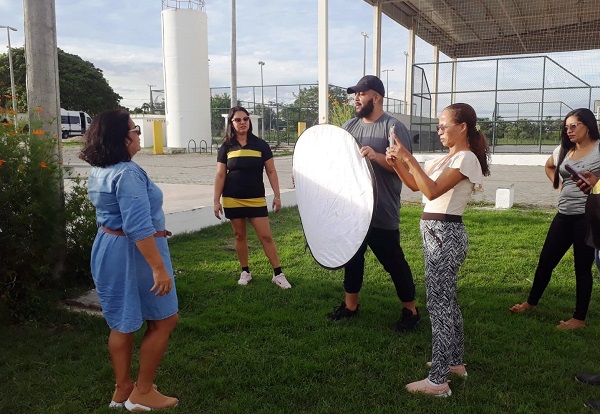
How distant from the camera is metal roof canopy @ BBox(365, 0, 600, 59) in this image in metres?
20.0

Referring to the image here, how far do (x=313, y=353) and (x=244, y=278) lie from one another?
5.38 feet

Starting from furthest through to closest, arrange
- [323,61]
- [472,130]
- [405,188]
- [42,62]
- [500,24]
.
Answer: [500,24] → [323,61] → [405,188] → [42,62] → [472,130]

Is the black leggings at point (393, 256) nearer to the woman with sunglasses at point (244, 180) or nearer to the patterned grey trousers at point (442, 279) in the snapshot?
the patterned grey trousers at point (442, 279)

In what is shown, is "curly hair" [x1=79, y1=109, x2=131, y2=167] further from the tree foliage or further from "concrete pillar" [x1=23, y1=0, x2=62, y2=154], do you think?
the tree foliage

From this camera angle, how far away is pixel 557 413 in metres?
2.69

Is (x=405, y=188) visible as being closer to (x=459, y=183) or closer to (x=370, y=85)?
→ (x=370, y=85)

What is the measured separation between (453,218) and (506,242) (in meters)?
4.18

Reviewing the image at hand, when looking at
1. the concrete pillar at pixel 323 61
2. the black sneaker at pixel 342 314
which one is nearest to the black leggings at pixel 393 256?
the black sneaker at pixel 342 314

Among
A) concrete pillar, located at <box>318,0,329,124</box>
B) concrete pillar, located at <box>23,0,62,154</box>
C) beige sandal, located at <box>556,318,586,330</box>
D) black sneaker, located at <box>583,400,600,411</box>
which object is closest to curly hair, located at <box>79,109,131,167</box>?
concrete pillar, located at <box>23,0,62,154</box>

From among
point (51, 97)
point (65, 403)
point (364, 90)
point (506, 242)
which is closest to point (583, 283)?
point (364, 90)

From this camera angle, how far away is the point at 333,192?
3.48 metres

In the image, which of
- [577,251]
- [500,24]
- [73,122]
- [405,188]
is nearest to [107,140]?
[577,251]

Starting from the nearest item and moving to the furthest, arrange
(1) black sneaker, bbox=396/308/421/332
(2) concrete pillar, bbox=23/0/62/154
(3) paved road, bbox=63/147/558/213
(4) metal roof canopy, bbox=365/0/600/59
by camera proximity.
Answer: (1) black sneaker, bbox=396/308/421/332, (2) concrete pillar, bbox=23/0/62/154, (3) paved road, bbox=63/147/558/213, (4) metal roof canopy, bbox=365/0/600/59

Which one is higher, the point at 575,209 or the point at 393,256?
the point at 575,209
